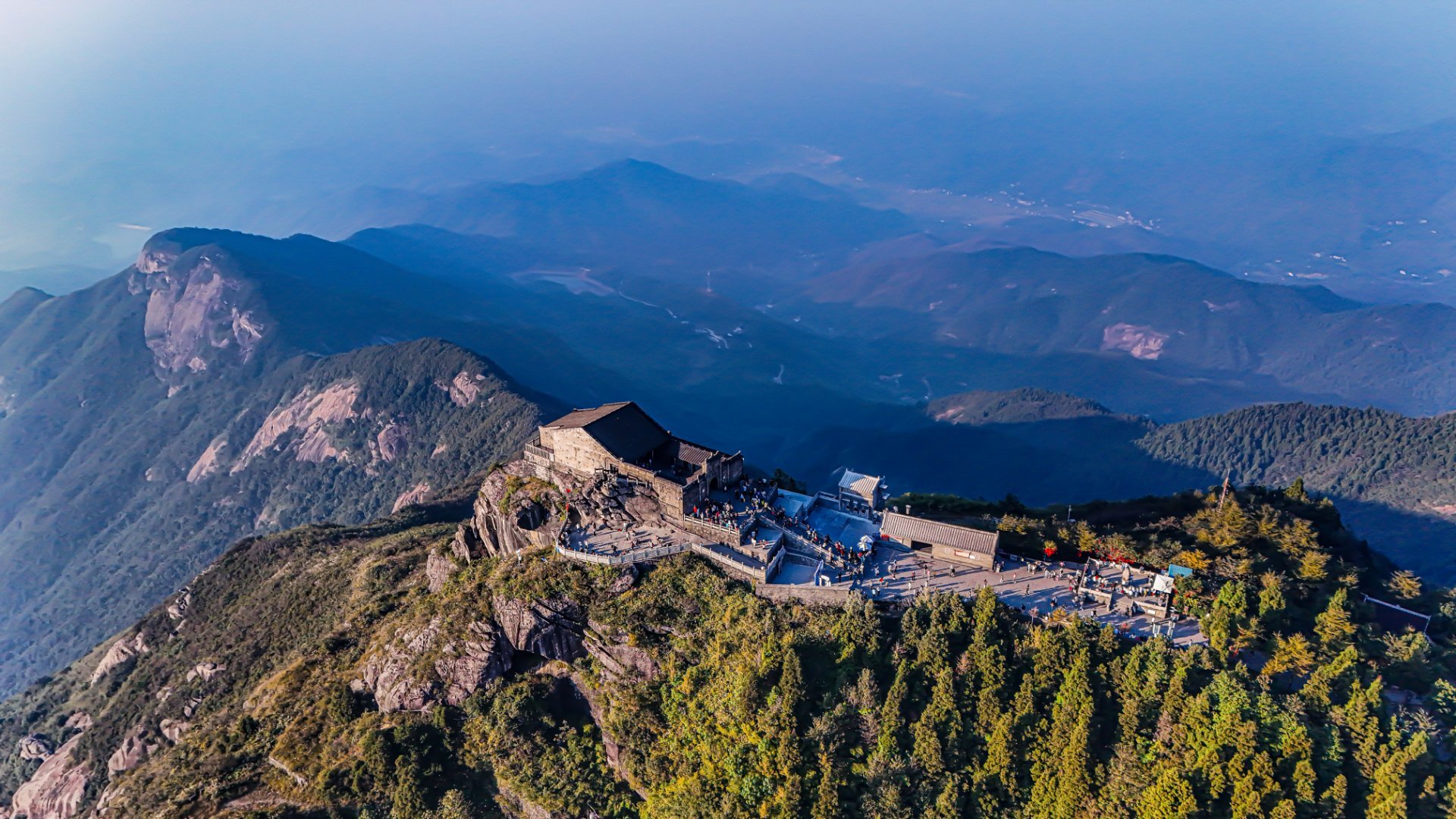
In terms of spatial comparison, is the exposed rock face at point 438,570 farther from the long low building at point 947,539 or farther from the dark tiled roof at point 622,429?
the long low building at point 947,539

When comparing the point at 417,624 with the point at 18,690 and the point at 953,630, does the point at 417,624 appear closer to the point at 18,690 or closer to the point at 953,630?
the point at 953,630

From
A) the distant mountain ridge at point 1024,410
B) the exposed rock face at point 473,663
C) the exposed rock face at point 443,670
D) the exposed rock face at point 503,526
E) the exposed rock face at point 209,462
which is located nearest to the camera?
the exposed rock face at point 473,663

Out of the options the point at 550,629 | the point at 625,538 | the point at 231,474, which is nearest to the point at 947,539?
the point at 625,538

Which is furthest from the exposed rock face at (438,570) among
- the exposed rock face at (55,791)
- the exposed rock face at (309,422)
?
the exposed rock face at (309,422)

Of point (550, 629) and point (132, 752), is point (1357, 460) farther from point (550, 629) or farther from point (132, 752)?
point (132, 752)

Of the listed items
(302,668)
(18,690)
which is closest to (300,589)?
(302,668)
